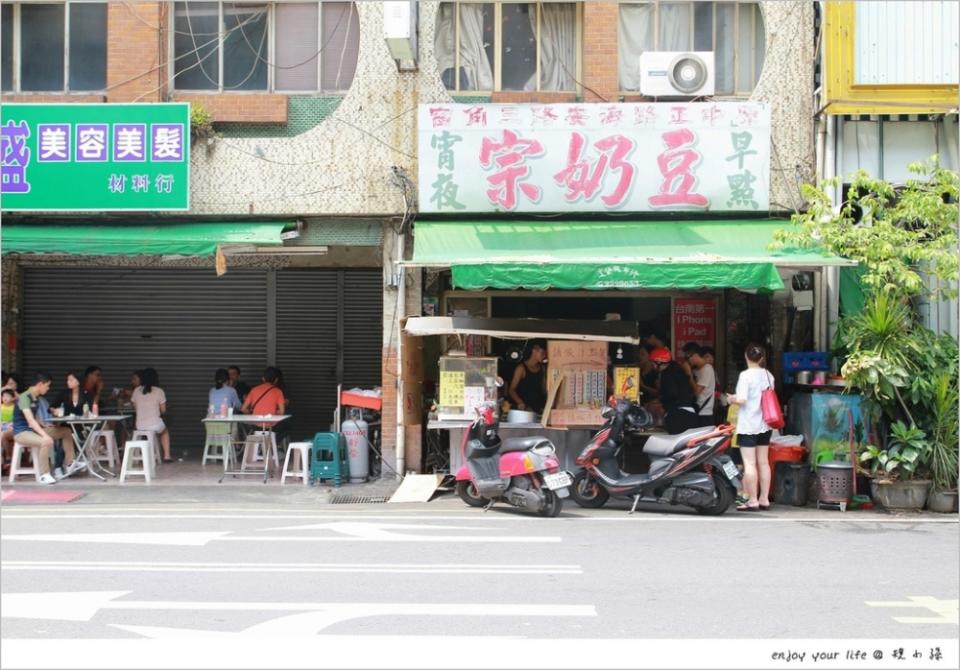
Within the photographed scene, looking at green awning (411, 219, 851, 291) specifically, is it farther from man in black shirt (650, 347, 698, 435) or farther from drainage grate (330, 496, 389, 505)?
drainage grate (330, 496, 389, 505)

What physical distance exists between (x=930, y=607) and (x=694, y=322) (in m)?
9.21

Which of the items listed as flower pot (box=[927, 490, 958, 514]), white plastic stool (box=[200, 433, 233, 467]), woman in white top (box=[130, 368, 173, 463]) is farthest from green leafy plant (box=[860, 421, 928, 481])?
woman in white top (box=[130, 368, 173, 463])

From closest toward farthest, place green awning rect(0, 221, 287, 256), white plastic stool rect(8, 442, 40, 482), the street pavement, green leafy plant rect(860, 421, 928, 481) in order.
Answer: the street pavement → green leafy plant rect(860, 421, 928, 481) → green awning rect(0, 221, 287, 256) → white plastic stool rect(8, 442, 40, 482)

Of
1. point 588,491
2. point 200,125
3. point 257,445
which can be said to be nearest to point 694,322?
point 588,491

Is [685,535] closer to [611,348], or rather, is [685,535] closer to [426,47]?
[611,348]

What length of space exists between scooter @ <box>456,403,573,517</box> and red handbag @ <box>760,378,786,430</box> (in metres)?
2.35

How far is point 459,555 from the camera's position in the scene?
354 inches

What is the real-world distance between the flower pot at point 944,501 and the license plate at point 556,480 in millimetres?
4138

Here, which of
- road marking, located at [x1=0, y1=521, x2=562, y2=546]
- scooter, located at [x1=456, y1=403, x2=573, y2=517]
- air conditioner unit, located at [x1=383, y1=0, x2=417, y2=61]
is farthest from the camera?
air conditioner unit, located at [x1=383, y1=0, x2=417, y2=61]

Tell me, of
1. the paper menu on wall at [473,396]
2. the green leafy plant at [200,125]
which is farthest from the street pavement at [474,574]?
the green leafy plant at [200,125]

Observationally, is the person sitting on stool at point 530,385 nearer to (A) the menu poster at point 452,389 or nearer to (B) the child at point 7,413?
(A) the menu poster at point 452,389

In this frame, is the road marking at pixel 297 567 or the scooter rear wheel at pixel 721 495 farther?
the scooter rear wheel at pixel 721 495

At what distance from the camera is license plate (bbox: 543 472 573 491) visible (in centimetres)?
1106

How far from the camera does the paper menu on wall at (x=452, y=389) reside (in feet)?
43.8
